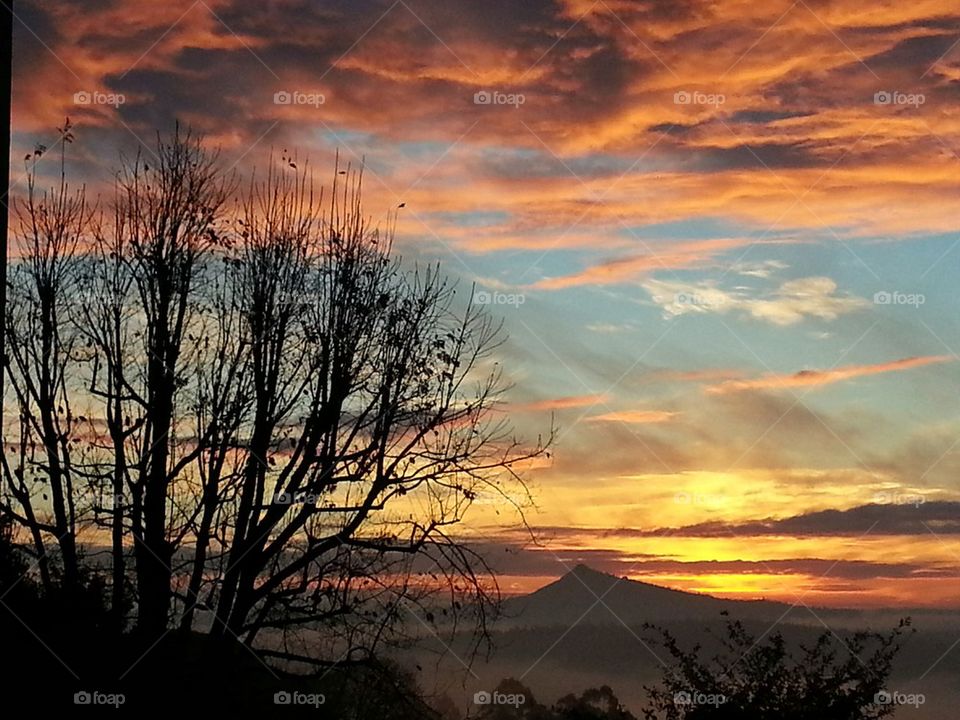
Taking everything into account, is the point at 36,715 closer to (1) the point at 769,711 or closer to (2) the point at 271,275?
(2) the point at 271,275

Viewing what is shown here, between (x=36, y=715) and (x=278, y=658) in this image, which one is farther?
(x=278, y=658)

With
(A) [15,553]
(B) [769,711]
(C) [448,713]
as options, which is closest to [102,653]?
(A) [15,553]

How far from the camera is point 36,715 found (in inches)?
415

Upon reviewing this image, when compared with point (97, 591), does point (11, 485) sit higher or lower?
higher

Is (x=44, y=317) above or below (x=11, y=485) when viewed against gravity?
above

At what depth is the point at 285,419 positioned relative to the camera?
40.9 feet

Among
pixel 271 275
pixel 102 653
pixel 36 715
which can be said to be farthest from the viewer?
Result: pixel 271 275

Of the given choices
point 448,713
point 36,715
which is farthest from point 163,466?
point 448,713

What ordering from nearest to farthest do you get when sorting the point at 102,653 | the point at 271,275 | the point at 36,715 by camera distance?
the point at 36,715, the point at 102,653, the point at 271,275

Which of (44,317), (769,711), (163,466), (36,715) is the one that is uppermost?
(44,317)

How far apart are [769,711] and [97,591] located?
6.81m

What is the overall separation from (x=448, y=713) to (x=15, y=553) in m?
4.76

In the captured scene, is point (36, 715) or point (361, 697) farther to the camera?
point (361, 697)

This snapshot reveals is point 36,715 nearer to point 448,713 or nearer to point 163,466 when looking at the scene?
point 163,466
